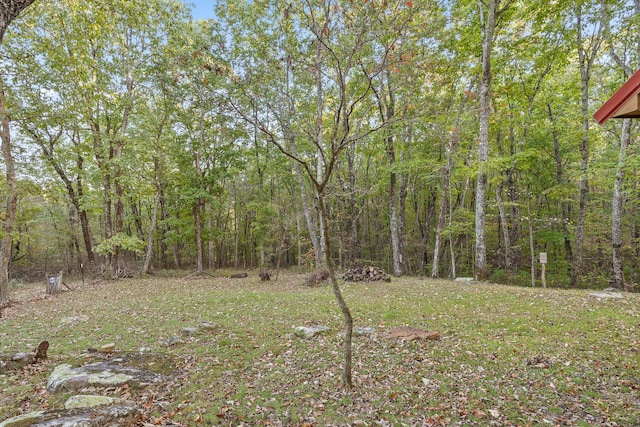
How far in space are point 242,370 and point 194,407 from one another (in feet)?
3.60

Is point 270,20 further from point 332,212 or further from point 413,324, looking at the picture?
point 413,324

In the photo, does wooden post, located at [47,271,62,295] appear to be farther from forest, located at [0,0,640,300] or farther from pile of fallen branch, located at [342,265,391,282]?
pile of fallen branch, located at [342,265,391,282]

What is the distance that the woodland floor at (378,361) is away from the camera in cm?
378

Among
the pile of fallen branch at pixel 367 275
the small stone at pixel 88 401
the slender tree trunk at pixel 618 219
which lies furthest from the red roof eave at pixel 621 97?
the slender tree trunk at pixel 618 219

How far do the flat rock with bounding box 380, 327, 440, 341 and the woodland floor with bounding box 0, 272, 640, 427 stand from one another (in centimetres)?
15

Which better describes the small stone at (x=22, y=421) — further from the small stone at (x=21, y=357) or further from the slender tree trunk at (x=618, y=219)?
the slender tree trunk at (x=618, y=219)

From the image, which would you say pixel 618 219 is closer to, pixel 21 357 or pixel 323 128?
pixel 323 128

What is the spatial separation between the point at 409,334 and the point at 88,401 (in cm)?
510

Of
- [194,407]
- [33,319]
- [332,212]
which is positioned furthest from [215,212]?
[194,407]

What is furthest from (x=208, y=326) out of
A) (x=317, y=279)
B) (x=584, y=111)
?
(x=584, y=111)

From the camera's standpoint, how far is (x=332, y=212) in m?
21.9

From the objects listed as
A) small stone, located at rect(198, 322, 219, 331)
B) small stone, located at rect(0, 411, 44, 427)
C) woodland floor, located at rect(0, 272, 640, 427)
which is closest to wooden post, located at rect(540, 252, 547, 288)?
woodland floor, located at rect(0, 272, 640, 427)

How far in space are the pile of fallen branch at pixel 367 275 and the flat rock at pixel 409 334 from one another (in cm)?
613

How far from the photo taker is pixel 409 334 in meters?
6.02
